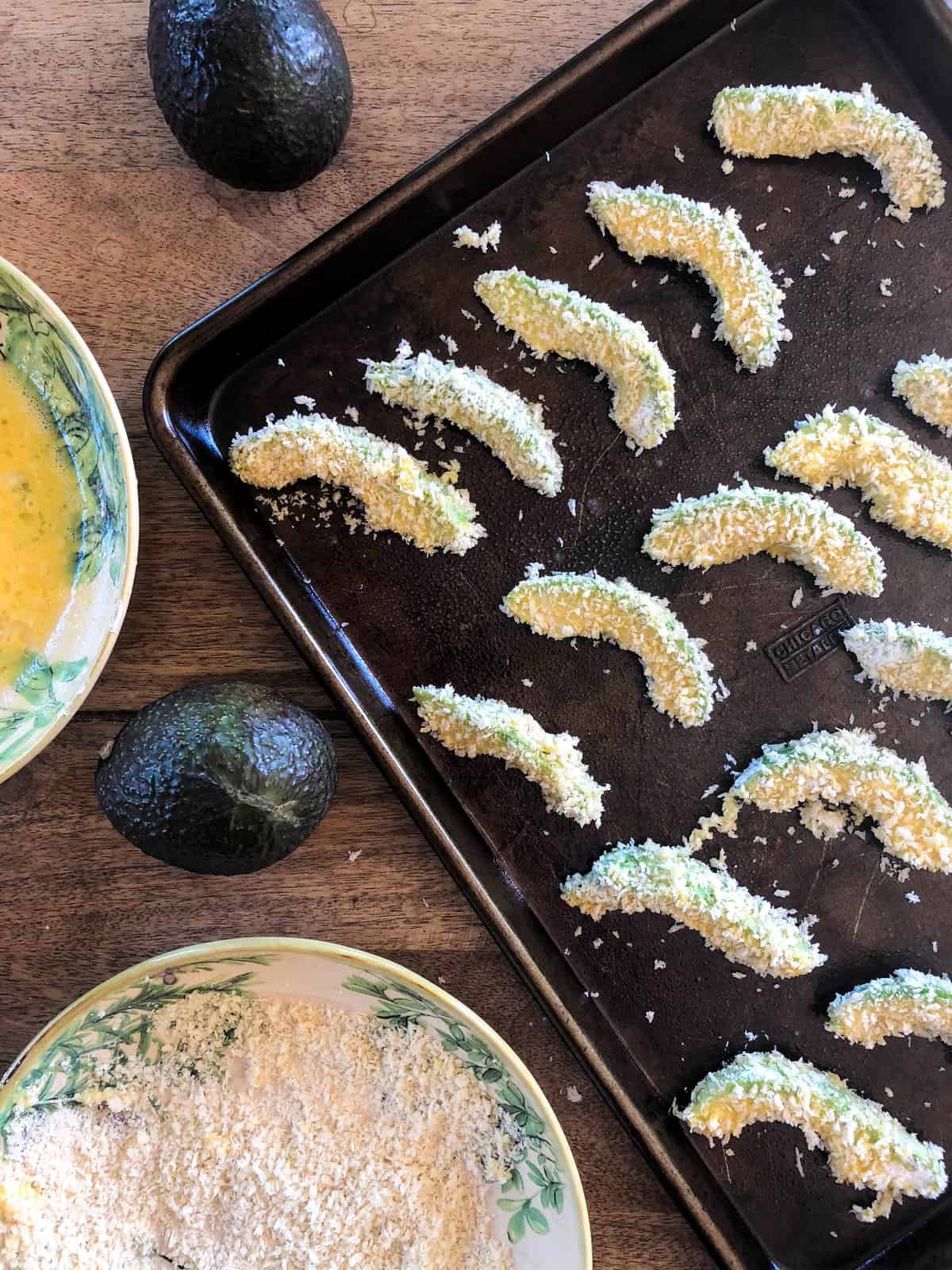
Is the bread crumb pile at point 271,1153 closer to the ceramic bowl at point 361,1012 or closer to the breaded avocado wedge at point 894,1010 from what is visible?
the ceramic bowl at point 361,1012

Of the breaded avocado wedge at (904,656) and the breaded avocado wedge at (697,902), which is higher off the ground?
the breaded avocado wedge at (904,656)

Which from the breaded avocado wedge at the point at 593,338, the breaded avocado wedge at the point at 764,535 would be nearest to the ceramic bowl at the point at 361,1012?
the breaded avocado wedge at the point at 764,535

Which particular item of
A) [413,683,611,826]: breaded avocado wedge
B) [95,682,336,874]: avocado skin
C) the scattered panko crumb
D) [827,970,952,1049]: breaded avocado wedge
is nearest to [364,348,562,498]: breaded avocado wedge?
the scattered panko crumb

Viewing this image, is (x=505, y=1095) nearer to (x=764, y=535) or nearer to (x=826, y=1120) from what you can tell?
(x=826, y=1120)

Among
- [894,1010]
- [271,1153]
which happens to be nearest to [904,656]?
[894,1010]

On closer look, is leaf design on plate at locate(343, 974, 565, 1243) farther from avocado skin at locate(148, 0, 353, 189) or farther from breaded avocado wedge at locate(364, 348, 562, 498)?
avocado skin at locate(148, 0, 353, 189)

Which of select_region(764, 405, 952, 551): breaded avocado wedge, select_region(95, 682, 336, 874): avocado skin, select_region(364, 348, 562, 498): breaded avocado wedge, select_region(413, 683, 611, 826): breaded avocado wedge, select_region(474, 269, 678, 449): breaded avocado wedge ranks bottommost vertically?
select_region(95, 682, 336, 874): avocado skin

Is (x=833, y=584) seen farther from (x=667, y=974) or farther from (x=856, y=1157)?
(x=856, y=1157)
